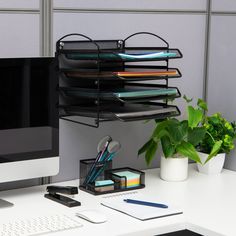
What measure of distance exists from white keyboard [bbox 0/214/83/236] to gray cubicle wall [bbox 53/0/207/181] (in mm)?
421

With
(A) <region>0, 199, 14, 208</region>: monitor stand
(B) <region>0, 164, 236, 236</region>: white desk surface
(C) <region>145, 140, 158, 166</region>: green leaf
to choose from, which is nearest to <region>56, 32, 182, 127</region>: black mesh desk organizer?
(C) <region>145, 140, 158, 166</region>: green leaf

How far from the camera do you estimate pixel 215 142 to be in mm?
2152

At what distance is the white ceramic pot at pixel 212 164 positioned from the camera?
7.11 ft

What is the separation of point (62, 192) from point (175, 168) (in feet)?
1.45

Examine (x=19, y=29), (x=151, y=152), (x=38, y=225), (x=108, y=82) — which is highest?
(x=19, y=29)

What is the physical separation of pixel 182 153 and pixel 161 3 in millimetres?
585

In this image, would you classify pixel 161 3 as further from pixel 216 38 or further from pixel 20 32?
pixel 20 32

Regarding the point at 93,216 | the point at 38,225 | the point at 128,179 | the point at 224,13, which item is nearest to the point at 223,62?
the point at 224,13

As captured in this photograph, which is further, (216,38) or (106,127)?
(216,38)

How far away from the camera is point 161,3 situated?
2.21 metres

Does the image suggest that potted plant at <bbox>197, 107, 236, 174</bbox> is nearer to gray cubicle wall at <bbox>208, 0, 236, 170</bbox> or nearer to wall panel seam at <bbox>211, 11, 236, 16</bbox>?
gray cubicle wall at <bbox>208, 0, 236, 170</bbox>

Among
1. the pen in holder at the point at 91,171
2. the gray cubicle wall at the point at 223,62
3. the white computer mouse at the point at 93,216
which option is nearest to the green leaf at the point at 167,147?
the pen in holder at the point at 91,171

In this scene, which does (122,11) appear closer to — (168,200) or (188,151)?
(188,151)

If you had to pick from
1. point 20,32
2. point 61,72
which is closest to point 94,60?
point 61,72
